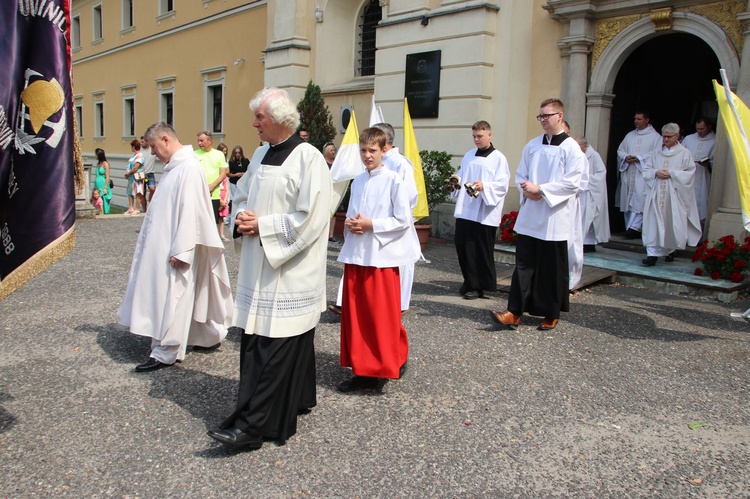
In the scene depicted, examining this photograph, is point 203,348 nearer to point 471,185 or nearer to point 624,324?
point 471,185

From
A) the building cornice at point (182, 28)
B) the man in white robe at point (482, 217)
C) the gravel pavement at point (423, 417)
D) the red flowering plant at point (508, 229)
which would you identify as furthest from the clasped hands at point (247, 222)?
the building cornice at point (182, 28)

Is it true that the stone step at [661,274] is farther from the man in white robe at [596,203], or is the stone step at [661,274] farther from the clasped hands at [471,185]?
the clasped hands at [471,185]

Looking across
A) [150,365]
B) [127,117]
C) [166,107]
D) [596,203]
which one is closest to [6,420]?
[150,365]

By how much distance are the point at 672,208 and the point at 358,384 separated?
241 inches

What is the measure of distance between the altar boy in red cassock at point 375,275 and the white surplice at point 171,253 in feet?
3.43

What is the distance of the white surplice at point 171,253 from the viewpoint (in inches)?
181

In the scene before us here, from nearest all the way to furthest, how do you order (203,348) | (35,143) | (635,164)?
(35,143) → (203,348) → (635,164)

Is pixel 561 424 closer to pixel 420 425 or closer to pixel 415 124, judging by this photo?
pixel 420 425

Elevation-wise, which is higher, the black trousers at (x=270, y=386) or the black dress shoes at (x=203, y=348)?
the black trousers at (x=270, y=386)

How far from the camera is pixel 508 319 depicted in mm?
5883

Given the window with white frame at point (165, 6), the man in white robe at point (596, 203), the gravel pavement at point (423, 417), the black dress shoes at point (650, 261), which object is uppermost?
the window with white frame at point (165, 6)

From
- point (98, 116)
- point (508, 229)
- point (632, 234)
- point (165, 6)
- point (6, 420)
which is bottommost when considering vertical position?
point (6, 420)

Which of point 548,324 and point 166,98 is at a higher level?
point 166,98

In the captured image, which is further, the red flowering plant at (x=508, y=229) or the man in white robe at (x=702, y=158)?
the red flowering plant at (x=508, y=229)
